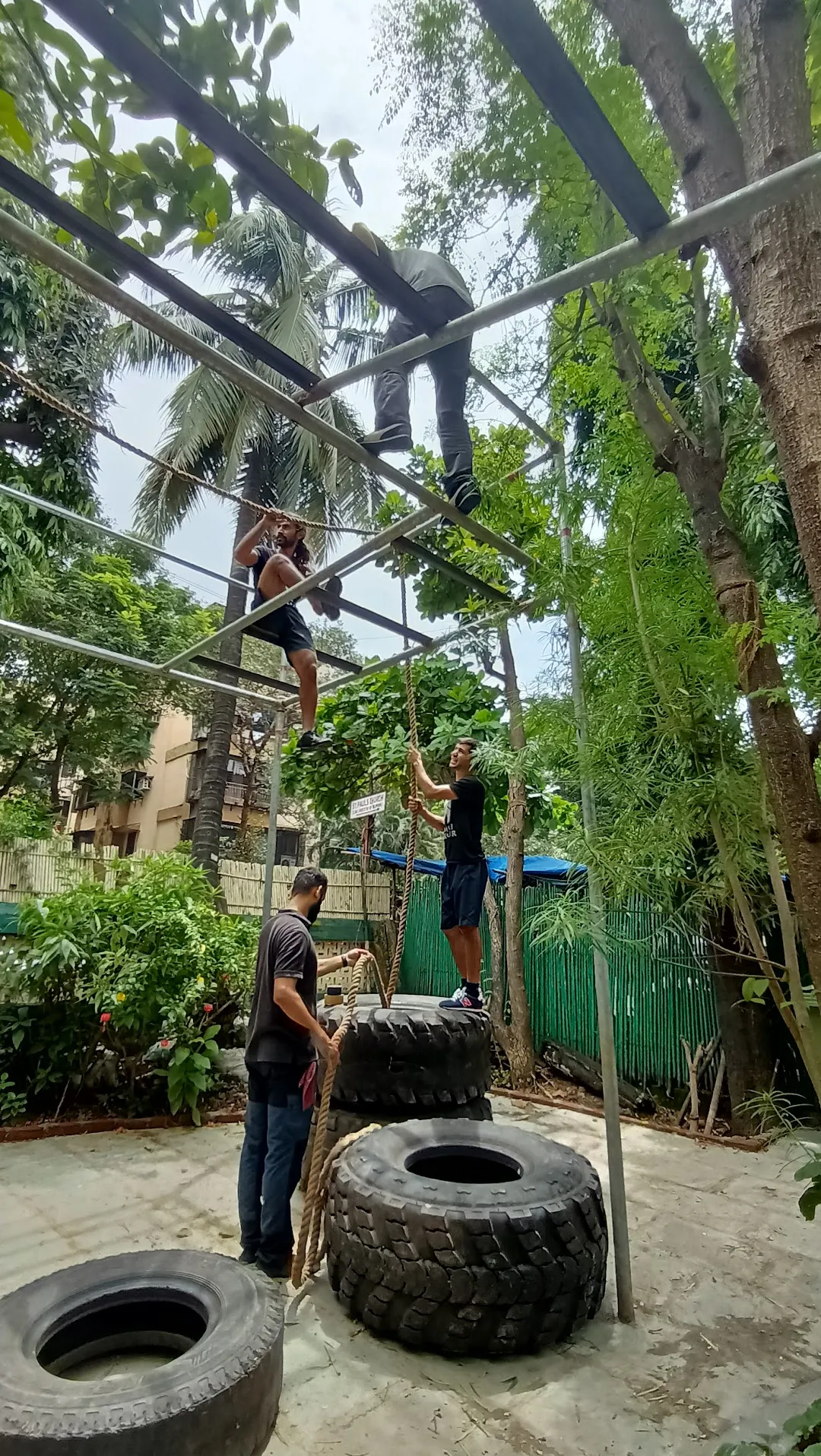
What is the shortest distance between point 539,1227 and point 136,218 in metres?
2.89

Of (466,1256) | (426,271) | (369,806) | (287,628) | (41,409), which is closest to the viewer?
(466,1256)

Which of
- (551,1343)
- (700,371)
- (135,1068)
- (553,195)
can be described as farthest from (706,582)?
(135,1068)

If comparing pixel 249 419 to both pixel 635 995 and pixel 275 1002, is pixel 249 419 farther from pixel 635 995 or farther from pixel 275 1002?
pixel 275 1002

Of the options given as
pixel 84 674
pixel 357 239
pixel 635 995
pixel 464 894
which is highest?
pixel 84 674

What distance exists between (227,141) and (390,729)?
16.7 feet

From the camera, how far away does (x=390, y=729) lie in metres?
6.33

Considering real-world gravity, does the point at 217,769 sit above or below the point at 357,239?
above

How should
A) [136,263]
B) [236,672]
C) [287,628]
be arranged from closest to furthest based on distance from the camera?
[136,263]
[287,628]
[236,672]

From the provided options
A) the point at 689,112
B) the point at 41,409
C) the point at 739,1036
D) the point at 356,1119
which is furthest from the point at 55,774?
the point at 689,112

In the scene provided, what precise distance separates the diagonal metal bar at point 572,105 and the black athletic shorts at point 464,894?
3.01 meters

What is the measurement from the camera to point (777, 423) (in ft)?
5.12

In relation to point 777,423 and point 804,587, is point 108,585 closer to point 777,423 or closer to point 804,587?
point 804,587

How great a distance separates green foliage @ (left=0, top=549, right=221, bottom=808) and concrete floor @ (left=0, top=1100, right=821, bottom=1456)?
9794 millimetres

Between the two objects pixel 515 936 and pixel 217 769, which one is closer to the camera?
pixel 515 936
